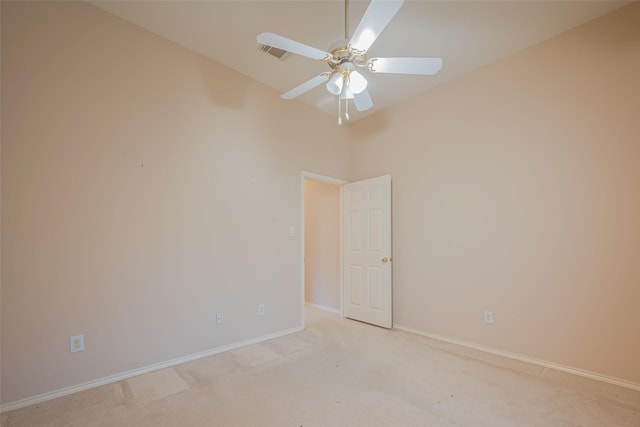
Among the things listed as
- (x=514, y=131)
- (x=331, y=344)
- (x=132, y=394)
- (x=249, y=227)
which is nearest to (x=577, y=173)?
(x=514, y=131)

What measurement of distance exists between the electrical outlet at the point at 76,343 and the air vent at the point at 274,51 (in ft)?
9.39

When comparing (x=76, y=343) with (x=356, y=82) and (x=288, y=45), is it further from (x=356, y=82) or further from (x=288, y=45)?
(x=356, y=82)

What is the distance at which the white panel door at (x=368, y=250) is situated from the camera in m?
3.76

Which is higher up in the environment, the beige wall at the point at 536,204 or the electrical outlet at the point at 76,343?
the beige wall at the point at 536,204

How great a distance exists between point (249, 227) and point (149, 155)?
1.19 meters

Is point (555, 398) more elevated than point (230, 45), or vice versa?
point (230, 45)

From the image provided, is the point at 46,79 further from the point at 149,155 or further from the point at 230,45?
the point at 230,45

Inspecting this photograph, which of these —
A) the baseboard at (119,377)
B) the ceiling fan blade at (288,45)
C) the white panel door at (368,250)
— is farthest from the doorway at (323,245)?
the ceiling fan blade at (288,45)

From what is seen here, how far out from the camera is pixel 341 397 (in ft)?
6.82

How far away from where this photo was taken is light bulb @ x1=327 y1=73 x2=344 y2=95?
6.68 ft

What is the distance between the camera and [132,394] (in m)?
2.12

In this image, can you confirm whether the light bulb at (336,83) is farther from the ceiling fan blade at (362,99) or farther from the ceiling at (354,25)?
the ceiling at (354,25)

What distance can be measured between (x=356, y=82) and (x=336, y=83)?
15 cm

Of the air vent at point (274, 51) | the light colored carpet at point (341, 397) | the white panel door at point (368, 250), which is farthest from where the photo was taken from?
the white panel door at point (368, 250)
